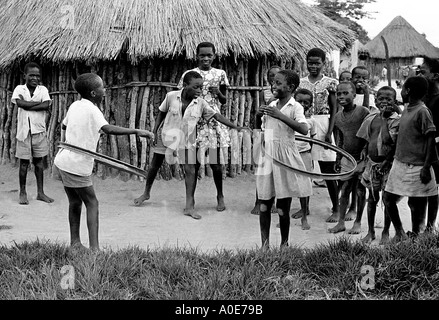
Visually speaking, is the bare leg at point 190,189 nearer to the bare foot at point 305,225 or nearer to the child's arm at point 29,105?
the bare foot at point 305,225

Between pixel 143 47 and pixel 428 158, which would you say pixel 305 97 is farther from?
pixel 143 47

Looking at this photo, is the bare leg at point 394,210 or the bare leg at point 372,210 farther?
the bare leg at point 372,210

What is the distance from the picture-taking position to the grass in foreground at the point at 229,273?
3420mm

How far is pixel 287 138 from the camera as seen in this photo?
457 cm

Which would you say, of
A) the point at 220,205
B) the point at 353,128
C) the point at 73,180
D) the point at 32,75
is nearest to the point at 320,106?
the point at 353,128

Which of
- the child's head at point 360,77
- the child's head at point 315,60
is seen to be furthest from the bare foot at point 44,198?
the child's head at point 360,77

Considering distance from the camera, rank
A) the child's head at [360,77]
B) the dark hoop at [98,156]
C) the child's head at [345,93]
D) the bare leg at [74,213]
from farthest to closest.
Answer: the child's head at [360,77] → the child's head at [345,93] → the bare leg at [74,213] → the dark hoop at [98,156]

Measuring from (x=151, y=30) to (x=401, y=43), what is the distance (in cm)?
2642

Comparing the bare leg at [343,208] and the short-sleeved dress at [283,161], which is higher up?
the short-sleeved dress at [283,161]

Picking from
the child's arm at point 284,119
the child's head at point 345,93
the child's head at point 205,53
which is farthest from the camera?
the child's head at point 205,53

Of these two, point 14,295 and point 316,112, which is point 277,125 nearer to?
point 316,112

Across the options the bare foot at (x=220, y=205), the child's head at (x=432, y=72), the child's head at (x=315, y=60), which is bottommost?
the bare foot at (x=220, y=205)

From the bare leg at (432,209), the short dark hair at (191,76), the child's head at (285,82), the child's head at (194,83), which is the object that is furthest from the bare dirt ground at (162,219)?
the short dark hair at (191,76)

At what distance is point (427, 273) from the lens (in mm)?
3666
